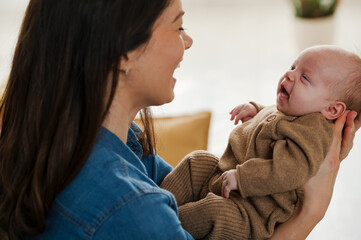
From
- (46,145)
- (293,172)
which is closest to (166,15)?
(46,145)

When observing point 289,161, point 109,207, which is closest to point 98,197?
point 109,207

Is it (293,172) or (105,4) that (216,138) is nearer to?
(293,172)

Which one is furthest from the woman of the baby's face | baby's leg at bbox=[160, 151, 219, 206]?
the baby's face

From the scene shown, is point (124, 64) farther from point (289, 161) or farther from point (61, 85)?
point (289, 161)

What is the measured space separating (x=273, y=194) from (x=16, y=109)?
2.33ft

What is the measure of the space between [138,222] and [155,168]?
0.47 meters

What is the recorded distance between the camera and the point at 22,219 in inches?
45.3

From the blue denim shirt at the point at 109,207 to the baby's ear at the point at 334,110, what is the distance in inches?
22.1

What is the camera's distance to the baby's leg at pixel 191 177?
1557mm

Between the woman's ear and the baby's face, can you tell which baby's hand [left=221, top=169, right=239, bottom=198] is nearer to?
the baby's face

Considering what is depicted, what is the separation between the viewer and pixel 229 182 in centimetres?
146

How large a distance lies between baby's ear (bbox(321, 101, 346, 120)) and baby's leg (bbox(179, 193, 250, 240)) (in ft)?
1.14

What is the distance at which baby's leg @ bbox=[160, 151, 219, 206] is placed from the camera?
5.11 feet

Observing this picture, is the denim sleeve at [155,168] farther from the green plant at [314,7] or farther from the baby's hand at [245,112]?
the green plant at [314,7]
